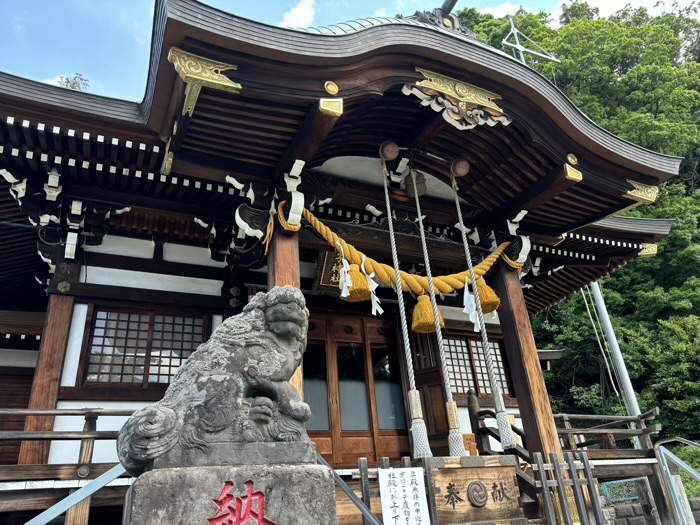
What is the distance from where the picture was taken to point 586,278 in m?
8.28

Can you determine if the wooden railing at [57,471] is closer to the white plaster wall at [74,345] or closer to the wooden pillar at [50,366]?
the wooden pillar at [50,366]

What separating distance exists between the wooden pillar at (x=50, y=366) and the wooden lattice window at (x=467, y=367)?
210 inches

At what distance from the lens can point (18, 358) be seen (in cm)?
715

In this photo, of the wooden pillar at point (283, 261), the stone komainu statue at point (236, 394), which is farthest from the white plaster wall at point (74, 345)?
the stone komainu statue at point (236, 394)

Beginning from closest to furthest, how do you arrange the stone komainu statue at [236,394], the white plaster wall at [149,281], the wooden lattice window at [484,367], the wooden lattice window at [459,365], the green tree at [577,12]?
the stone komainu statue at [236,394], the white plaster wall at [149,281], the wooden lattice window at [459,365], the wooden lattice window at [484,367], the green tree at [577,12]

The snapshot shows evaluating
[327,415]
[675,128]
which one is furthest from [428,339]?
[675,128]

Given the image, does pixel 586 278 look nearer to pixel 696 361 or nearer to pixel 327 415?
pixel 327 415

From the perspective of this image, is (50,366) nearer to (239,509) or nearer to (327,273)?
(327,273)

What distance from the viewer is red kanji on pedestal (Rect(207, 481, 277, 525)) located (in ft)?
6.56

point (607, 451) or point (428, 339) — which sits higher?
point (428, 339)

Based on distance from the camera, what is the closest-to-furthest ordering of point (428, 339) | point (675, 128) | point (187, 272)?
point (187, 272) < point (428, 339) < point (675, 128)

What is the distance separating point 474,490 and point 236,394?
8.65ft

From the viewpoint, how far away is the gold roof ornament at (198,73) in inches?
149

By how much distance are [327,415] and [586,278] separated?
5074 mm
